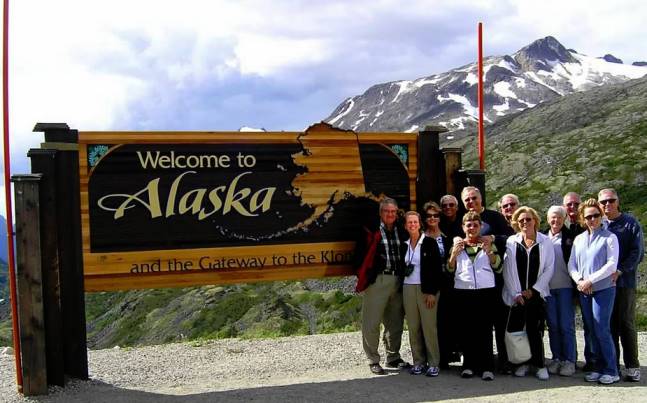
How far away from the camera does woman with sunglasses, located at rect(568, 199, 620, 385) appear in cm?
742

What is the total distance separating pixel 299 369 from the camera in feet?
29.9

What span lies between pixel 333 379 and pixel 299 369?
893 mm

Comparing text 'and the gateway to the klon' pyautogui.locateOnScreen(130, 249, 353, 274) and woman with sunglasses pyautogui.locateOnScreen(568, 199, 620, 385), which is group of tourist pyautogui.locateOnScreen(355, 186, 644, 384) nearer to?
woman with sunglasses pyautogui.locateOnScreen(568, 199, 620, 385)

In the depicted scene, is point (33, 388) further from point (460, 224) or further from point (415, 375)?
point (460, 224)

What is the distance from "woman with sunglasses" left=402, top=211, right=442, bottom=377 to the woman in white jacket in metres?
0.90

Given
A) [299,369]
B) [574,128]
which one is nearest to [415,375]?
[299,369]

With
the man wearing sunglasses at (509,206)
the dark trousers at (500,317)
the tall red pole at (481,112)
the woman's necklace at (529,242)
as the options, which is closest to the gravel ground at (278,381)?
the dark trousers at (500,317)

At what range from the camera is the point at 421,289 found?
26.3ft

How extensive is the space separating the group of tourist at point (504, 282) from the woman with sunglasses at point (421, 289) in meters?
0.01

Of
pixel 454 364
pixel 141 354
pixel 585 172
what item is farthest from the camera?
pixel 585 172

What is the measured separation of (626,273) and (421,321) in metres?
2.55

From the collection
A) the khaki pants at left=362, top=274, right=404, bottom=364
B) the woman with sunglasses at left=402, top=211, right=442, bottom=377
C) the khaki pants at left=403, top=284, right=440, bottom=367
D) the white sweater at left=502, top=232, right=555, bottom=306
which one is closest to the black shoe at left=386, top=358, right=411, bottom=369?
the khaki pants at left=362, top=274, right=404, bottom=364

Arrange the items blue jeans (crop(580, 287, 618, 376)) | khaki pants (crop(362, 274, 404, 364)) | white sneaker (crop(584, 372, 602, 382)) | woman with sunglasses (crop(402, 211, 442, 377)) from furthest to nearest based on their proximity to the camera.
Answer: khaki pants (crop(362, 274, 404, 364)) < woman with sunglasses (crop(402, 211, 442, 377)) < white sneaker (crop(584, 372, 602, 382)) < blue jeans (crop(580, 287, 618, 376))

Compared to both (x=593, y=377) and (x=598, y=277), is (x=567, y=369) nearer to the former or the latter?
(x=593, y=377)
